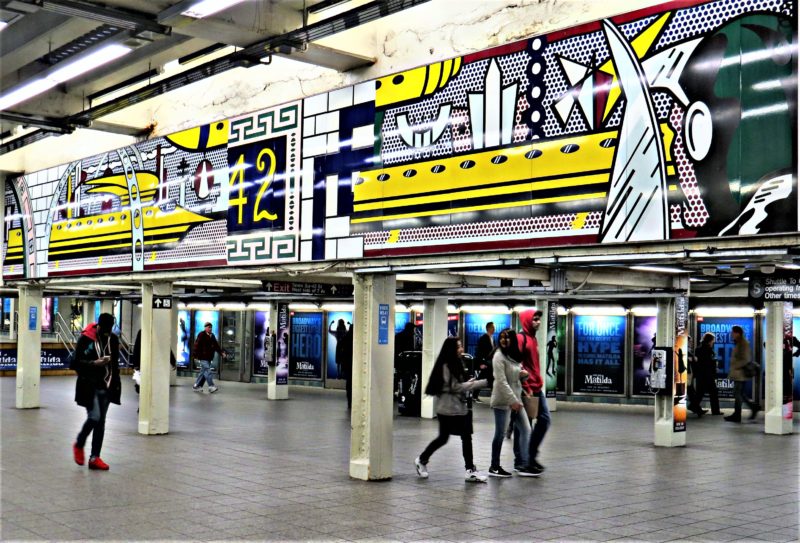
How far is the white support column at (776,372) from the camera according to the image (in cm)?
1560

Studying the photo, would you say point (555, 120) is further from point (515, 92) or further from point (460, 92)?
point (460, 92)

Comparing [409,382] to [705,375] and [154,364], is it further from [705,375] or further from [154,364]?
[705,375]

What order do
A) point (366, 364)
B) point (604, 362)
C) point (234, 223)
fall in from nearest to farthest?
point (366, 364)
point (234, 223)
point (604, 362)

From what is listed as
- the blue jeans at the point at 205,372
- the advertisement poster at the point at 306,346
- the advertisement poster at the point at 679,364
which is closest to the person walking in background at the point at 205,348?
the blue jeans at the point at 205,372

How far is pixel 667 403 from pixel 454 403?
478 centimetres

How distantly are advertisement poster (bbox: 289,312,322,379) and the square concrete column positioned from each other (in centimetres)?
1180

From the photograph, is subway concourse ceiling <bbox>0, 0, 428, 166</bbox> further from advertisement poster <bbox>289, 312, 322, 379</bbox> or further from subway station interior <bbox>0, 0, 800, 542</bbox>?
advertisement poster <bbox>289, 312, 322, 379</bbox>

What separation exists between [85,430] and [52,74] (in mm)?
4452

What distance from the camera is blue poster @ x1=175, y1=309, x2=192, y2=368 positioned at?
3073 cm

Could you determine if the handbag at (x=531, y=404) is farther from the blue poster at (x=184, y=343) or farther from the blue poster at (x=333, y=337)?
the blue poster at (x=184, y=343)

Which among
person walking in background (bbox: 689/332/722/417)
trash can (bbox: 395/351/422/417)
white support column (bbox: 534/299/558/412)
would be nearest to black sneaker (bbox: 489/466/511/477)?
trash can (bbox: 395/351/422/417)

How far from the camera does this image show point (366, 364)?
1073 cm

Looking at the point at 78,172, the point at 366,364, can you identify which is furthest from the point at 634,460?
the point at 78,172

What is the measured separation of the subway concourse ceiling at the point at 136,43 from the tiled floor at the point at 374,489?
4812mm
